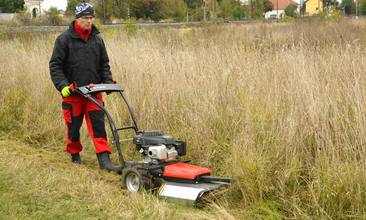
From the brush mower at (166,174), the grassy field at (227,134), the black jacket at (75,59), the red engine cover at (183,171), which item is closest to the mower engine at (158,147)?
the brush mower at (166,174)

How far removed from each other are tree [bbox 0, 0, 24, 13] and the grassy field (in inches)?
2592

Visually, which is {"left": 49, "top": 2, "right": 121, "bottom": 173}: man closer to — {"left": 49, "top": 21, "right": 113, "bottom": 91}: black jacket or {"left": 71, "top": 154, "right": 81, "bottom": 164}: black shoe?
{"left": 49, "top": 21, "right": 113, "bottom": 91}: black jacket

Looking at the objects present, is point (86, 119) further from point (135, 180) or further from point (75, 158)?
point (135, 180)

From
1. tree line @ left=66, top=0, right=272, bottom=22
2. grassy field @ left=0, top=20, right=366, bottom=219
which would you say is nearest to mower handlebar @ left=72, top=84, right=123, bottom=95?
grassy field @ left=0, top=20, right=366, bottom=219

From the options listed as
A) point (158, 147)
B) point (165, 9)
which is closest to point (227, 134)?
point (158, 147)

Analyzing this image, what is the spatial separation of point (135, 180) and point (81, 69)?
1.56m

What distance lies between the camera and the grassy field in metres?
4.06

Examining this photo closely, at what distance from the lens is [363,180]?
12.3 feet

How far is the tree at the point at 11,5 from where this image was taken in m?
69.3

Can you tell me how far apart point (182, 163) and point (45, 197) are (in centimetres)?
124

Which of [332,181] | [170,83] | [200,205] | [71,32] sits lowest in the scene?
[200,205]

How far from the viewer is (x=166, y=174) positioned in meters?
4.66

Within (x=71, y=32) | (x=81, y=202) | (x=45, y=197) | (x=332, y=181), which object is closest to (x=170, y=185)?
(x=81, y=202)

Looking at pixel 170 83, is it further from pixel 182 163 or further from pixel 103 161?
pixel 182 163
